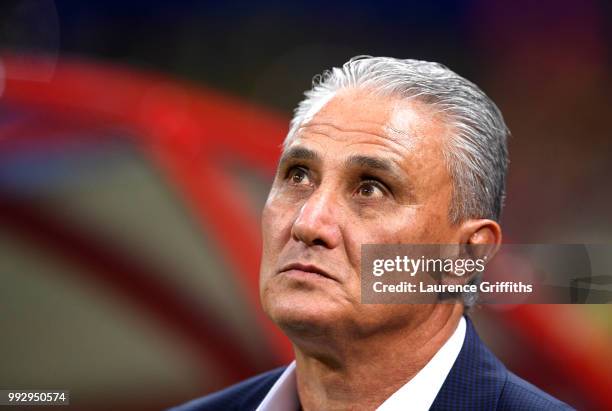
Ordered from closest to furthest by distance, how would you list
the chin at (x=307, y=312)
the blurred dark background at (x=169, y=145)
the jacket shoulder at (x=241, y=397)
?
1. the chin at (x=307, y=312)
2. the jacket shoulder at (x=241, y=397)
3. the blurred dark background at (x=169, y=145)

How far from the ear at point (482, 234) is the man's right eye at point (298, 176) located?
1.12ft

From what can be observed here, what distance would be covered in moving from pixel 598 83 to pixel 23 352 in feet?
5.64

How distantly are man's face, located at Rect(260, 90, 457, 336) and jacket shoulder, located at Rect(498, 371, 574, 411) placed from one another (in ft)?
0.74

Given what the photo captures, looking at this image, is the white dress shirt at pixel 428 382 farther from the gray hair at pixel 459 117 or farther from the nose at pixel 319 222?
the nose at pixel 319 222

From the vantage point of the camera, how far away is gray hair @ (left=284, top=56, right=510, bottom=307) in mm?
1574

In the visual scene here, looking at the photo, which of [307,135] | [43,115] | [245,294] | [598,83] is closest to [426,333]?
[307,135]

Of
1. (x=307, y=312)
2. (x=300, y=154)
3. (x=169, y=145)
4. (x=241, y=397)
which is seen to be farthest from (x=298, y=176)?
(x=169, y=145)

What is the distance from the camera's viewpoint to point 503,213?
2.00 m

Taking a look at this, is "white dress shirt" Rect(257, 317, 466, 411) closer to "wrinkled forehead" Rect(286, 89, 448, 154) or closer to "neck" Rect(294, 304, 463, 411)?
"neck" Rect(294, 304, 463, 411)

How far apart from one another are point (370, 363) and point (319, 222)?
0.31m

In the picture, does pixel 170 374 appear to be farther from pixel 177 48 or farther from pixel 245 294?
pixel 177 48

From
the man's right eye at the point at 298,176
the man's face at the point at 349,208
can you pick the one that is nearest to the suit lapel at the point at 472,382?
the man's face at the point at 349,208

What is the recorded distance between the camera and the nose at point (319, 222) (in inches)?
57.0

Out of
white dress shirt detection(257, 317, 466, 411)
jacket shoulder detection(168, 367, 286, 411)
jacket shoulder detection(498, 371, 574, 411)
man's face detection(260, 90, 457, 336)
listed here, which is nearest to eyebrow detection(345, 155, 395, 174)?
man's face detection(260, 90, 457, 336)
